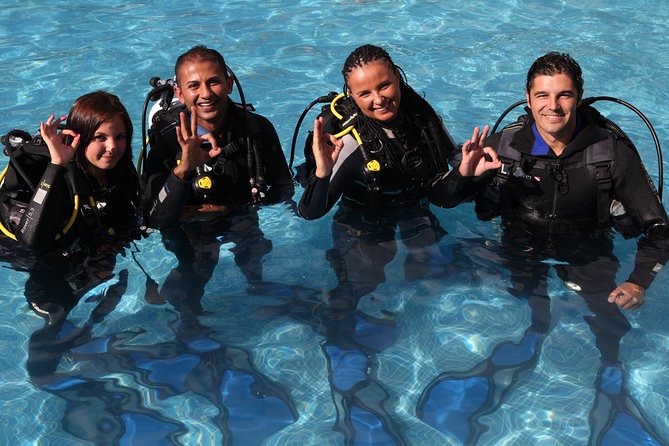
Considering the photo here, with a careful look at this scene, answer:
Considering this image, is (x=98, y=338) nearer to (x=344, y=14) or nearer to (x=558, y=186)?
(x=558, y=186)

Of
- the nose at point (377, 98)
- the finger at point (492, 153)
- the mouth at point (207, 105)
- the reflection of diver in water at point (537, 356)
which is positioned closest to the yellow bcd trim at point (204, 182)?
the mouth at point (207, 105)

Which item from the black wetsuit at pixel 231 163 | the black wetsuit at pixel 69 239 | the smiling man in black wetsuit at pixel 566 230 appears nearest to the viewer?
the smiling man in black wetsuit at pixel 566 230

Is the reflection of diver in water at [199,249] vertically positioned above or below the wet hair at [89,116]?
below

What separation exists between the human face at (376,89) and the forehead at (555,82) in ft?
2.63

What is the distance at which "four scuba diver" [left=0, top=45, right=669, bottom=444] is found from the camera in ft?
13.1

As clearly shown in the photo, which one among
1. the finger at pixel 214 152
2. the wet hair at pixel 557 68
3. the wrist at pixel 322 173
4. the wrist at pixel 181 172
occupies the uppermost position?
the wet hair at pixel 557 68

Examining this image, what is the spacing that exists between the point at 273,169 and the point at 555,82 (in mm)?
1730

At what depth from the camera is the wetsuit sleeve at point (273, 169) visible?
15.4 feet

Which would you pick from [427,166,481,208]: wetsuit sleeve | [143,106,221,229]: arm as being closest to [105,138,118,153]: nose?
[143,106,221,229]: arm

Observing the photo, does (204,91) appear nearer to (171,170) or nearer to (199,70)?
(199,70)

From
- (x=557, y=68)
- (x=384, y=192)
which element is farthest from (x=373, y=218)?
(x=557, y=68)

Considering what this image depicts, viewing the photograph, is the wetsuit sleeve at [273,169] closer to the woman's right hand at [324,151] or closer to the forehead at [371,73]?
the woman's right hand at [324,151]

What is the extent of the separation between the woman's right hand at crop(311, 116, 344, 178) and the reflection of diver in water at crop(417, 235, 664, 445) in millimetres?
1256

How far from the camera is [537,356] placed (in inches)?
169
